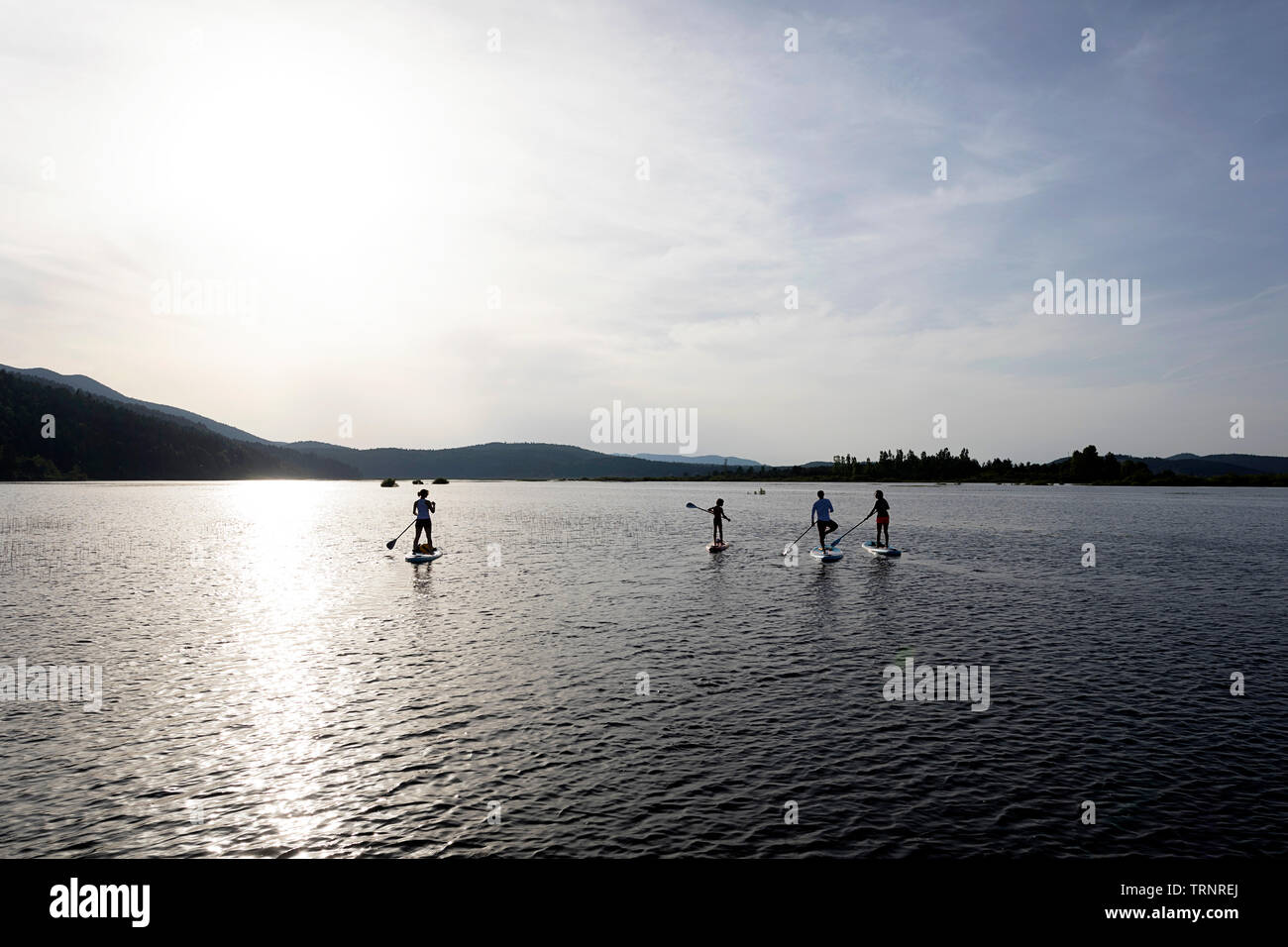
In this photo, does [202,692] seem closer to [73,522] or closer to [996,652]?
[996,652]

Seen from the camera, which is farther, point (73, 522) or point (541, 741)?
point (73, 522)

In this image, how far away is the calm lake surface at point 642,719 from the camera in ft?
35.1

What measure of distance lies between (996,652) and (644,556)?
94.0 ft

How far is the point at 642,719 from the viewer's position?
15.8m

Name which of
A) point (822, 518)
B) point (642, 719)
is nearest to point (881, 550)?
point (822, 518)
